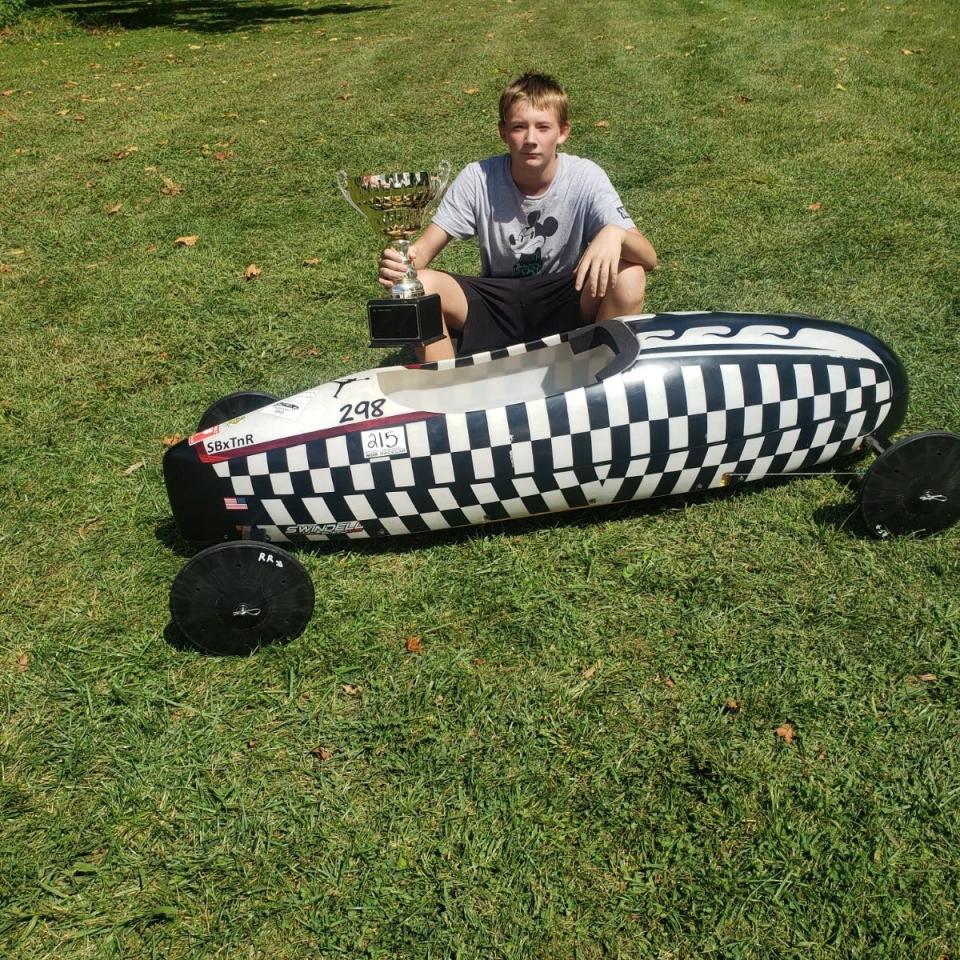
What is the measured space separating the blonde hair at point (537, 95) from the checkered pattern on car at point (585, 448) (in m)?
1.12

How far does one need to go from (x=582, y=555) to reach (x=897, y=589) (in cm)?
112

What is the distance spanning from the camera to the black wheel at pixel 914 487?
292cm

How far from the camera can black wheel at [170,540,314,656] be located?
2.64 meters

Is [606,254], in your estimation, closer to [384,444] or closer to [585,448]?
[585,448]

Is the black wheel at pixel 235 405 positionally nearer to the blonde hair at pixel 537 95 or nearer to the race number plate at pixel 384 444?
the race number plate at pixel 384 444

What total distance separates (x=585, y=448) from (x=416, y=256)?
3.86 ft

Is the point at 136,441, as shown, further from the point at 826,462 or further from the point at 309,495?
the point at 826,462

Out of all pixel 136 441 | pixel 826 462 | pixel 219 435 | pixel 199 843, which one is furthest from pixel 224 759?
pixel 826 462

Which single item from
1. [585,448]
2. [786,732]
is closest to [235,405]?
[585,448]

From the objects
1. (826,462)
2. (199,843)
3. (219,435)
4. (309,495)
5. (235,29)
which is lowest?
(199,843)

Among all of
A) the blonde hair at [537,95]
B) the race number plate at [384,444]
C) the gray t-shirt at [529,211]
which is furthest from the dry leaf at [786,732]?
the blonde hair at [537,95]

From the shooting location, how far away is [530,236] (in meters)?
3.68

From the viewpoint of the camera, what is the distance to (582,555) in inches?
125

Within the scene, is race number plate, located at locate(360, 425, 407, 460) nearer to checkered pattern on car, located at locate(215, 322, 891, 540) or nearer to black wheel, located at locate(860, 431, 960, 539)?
checkered pattern on car, located at locate(215, 322, 891, 540)
